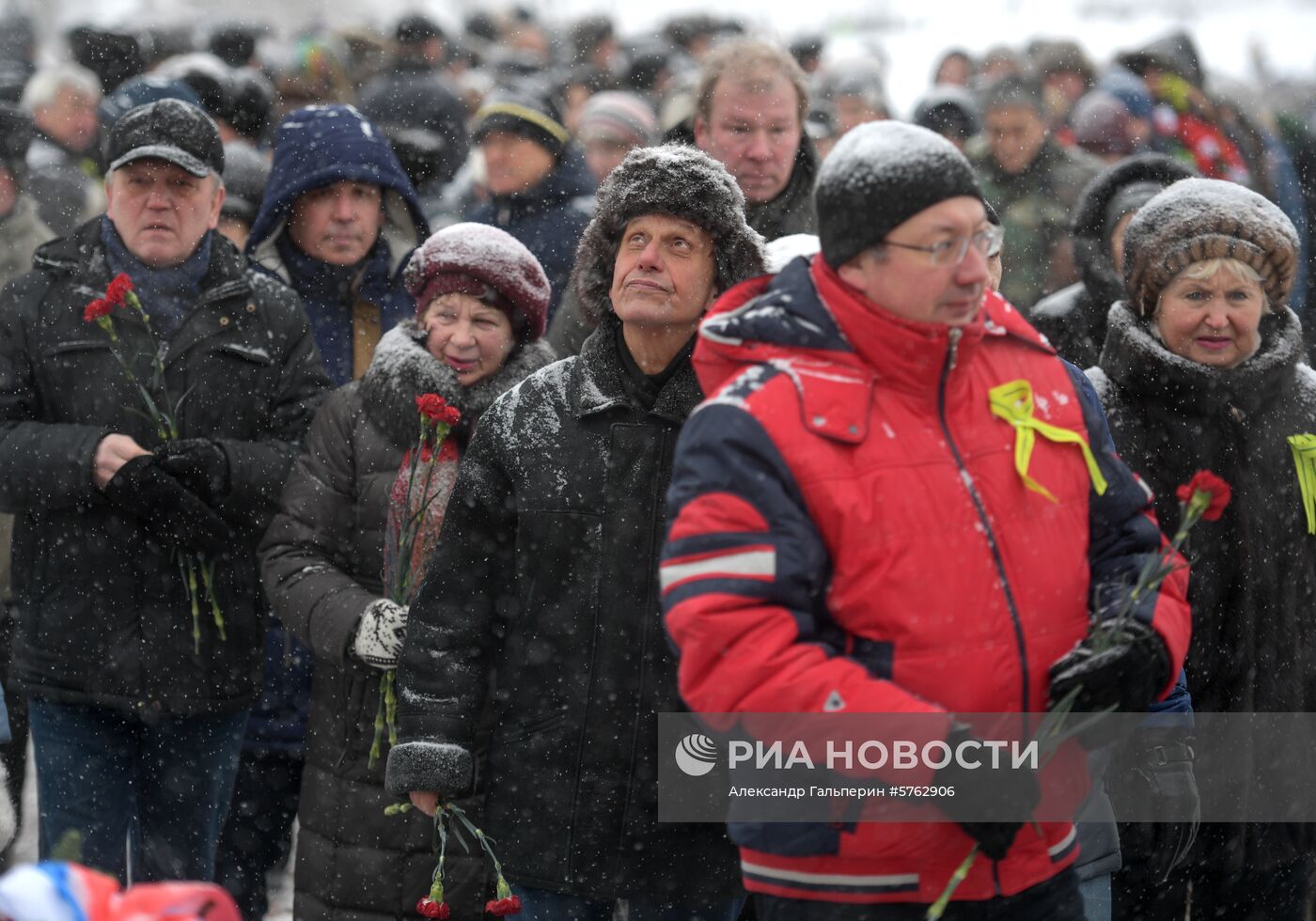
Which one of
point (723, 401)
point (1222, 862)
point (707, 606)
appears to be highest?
point (723, 401)

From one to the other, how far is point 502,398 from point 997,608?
128cm

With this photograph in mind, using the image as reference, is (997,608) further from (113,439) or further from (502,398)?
(113,439)

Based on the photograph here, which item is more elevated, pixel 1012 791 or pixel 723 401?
pixel 723 401

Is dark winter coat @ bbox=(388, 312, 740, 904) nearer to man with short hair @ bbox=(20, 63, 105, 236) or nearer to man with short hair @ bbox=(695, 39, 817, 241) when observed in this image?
man with short hair @ bbox=(695, 39, 817, 241)

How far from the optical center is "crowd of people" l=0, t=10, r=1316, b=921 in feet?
9.34

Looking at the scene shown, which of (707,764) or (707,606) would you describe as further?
(707,764)

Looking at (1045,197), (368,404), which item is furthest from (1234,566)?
(1045,197)

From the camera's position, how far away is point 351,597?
4227mm

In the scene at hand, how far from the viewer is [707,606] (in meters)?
2.73

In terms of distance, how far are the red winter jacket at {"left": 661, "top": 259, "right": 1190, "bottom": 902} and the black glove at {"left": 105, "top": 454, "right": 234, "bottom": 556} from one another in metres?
2.00

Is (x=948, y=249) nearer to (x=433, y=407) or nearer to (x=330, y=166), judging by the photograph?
(x=433, y=407)

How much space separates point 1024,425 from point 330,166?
311cm

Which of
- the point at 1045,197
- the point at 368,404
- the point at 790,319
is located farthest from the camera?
the point at 1045,197

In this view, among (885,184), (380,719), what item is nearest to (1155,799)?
(885,184)
